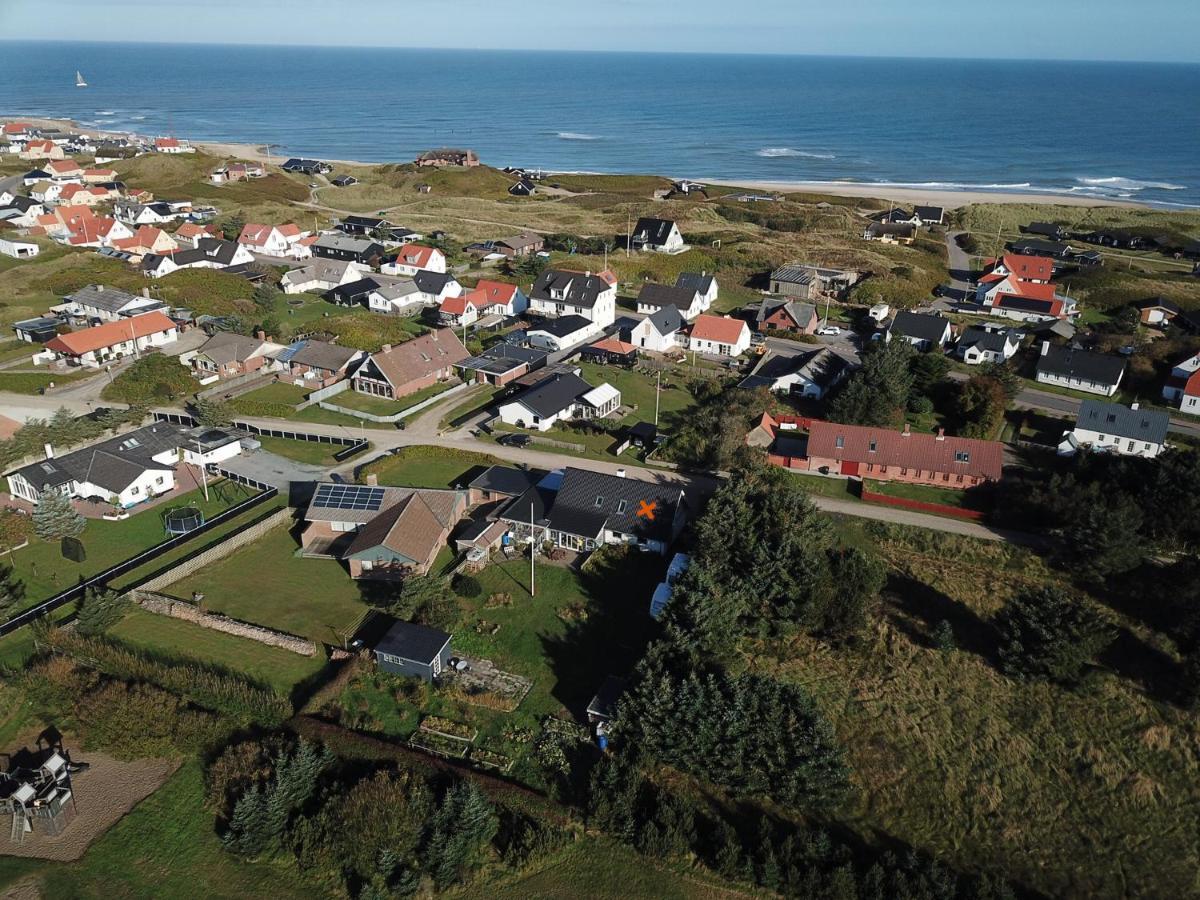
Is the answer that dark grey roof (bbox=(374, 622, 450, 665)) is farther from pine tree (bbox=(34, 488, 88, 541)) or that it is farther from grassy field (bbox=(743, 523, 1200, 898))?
pine tree (bbox=(34, 488, 88, 541))

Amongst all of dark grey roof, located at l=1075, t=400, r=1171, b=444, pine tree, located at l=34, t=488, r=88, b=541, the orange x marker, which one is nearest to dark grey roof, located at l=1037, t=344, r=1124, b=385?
dark grey roof, located at l=1075, t=400, r=1171, b=444

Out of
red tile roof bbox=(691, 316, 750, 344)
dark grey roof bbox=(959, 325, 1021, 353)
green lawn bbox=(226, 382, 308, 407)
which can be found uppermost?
dark grey roof bbox=(959, 325, 1021, 353)

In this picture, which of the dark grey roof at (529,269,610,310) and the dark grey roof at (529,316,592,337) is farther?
the dark grey roof at (529,269,610,310)

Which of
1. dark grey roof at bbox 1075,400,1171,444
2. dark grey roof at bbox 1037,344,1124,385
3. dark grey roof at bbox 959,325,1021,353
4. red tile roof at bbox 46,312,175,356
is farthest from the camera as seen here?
dark grey roof at bbox 959,325,1021,353

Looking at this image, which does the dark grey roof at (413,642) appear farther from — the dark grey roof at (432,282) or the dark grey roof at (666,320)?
the dark grey roof at (432,282)

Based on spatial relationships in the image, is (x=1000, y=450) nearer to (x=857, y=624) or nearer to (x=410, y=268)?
(x=857, y=624)

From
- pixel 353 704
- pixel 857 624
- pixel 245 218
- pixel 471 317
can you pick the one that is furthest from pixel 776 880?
pixel 245 218
